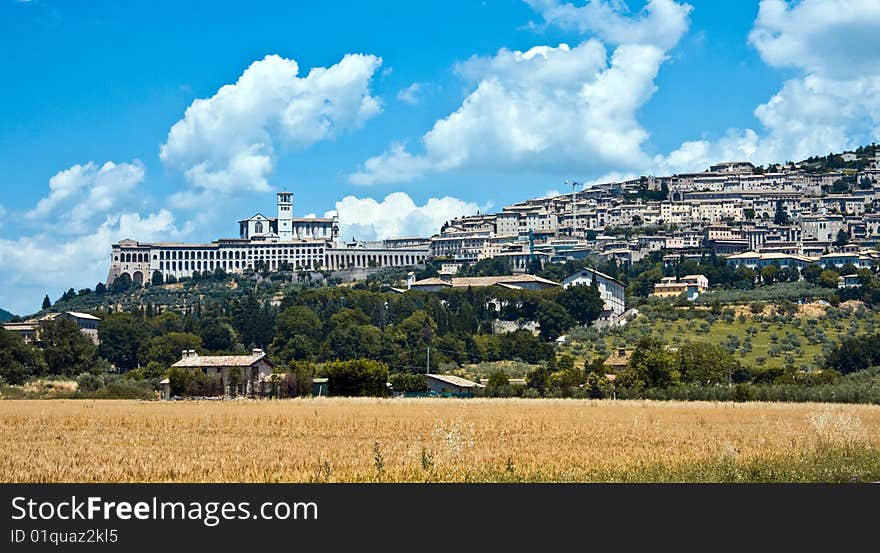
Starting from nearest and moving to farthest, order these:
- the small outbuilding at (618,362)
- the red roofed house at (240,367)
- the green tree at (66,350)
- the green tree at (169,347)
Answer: the red roofed house at (240,367)
the small outbuilding at (618,362)
the green tree at (66,350)
the green tree at (169,347)

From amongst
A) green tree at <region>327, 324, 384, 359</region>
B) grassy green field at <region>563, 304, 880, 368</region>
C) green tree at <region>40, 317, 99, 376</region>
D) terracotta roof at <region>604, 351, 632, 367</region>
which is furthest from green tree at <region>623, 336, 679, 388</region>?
green tree at <region>327, 324, 384, 359</region>

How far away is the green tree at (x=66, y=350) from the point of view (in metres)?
74.0

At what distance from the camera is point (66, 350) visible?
7506 centimetres

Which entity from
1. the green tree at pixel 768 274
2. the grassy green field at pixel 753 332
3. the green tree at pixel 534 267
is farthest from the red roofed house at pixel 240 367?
the green tree at pixel 534 267

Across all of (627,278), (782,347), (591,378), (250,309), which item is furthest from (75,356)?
(627,278)

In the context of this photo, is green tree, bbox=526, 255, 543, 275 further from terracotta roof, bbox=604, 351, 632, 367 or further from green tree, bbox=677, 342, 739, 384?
green tree, bbox=677, 342, 739, 384

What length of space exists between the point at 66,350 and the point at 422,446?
53.2m

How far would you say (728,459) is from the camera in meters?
23.3

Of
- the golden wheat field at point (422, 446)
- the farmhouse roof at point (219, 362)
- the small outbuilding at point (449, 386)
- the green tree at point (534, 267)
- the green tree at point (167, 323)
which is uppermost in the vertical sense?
the green tree at point (534, 267)

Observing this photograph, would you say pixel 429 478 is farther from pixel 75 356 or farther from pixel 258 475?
pixel 75 356

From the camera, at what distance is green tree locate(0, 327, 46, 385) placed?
65062mm

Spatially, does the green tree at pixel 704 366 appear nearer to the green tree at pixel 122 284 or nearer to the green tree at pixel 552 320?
the green tree at pixel 552 320

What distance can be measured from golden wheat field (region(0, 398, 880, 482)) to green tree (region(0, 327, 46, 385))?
1063 inches

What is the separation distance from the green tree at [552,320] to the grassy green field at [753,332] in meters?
3.67
